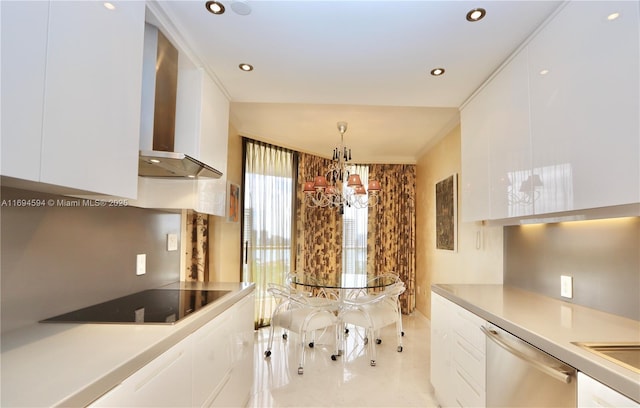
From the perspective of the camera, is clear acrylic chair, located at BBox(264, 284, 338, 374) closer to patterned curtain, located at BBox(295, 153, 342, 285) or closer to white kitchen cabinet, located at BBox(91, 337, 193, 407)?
patterned curtain, located at BBox(295, 153, 342, 285)

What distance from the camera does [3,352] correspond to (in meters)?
0.98

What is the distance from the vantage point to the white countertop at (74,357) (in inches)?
29.6

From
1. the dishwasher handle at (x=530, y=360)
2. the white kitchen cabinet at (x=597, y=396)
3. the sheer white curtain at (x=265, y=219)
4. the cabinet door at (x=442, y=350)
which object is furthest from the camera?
the sheer white curtain at (x=265, y=219)

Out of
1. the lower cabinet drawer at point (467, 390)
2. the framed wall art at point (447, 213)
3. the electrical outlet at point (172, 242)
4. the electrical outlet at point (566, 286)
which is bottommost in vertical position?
the lower cabinet drawer at point (467, 390)

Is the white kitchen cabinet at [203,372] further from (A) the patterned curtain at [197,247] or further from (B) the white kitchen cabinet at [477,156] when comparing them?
(B) the white kitchen cabinet at [477,156]

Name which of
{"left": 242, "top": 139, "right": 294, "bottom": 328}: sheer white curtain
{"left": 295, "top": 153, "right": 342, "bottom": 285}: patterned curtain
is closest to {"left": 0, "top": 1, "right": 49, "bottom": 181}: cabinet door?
{"left": 242, "top": 139, "right": 294, "bottom": 328}: sheer white curtain

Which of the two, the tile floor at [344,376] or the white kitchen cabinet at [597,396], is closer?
the white kitchen cabinet at [597,396]

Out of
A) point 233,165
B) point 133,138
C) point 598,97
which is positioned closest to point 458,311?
point 598,97

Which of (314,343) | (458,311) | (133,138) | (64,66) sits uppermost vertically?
(64,66)

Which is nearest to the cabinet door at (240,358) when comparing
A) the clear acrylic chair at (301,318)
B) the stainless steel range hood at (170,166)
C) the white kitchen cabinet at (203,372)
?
the white kitchen cabinet at (203,372)

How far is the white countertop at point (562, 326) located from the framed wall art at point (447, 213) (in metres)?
1.50

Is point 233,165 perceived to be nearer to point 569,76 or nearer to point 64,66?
point 64,66

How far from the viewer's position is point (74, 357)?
3.13 ft

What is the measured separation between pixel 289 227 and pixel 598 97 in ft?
12.6
